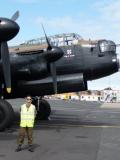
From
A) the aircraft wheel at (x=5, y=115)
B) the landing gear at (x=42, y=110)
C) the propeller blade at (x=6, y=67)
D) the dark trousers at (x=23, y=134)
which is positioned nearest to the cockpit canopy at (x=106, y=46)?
the landing gear at (x=42, y=110)

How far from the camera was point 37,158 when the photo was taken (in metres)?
12.6

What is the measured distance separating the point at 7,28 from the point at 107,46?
28.0ft

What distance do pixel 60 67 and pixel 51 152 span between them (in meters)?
9.84

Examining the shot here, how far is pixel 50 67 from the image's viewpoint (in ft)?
70.7

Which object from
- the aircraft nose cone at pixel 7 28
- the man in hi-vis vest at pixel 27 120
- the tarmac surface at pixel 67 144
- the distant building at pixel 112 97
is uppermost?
the aircraft nose cone at pixel 7 28

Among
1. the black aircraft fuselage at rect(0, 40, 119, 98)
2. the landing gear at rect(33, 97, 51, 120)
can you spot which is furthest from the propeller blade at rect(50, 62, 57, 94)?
the landing gear at rect(33, 97, 51, 120)

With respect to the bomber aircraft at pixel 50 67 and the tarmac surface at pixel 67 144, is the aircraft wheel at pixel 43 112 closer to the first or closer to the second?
the bomber aircraft at pixel 50 67

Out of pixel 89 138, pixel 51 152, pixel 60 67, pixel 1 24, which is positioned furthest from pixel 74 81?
pixel 51 152

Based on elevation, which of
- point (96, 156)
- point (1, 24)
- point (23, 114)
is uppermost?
point (1, 24)

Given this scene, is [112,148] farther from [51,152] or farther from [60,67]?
[60,67]

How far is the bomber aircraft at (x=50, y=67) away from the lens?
19841 mm

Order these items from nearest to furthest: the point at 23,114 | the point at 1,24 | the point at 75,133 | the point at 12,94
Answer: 1. the point at 23,114
2. the point at 1,24
3. the point at 75,133
4. the point at 12,94

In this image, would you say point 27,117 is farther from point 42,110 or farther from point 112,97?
point 112,97

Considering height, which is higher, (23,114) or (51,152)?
(23,114)
